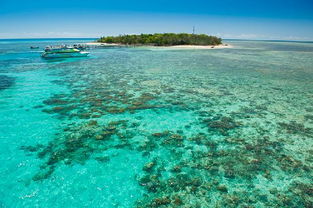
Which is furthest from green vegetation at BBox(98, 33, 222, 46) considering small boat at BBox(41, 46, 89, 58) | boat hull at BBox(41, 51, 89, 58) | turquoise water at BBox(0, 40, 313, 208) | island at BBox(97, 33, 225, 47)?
turquoise water at BBox(0, 40, 313, 208)

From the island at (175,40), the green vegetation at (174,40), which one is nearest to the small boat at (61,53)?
the green vegetation at (174,40)

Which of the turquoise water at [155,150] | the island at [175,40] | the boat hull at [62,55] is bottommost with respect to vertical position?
the turquoise water at [155,150]

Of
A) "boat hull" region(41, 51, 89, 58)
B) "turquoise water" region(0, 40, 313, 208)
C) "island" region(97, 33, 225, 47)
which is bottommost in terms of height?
"turquoise water" region(0, 40, 313, 208)

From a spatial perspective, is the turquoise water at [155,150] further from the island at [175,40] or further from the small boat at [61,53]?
the island at [175,40]

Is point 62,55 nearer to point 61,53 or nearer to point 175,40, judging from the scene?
point 61,53

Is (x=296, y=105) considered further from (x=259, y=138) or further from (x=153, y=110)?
(x=153, y=110)

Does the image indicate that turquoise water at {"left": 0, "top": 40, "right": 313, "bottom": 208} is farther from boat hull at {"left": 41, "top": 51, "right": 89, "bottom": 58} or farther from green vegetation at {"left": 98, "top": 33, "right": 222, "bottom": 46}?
green vegetation at {"left": 98, "top": 33, "right": 222, "bottom": 46}

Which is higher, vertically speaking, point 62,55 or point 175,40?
point 175,40

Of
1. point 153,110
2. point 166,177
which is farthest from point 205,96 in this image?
point 166,177

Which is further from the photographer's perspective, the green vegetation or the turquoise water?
the green vegetation

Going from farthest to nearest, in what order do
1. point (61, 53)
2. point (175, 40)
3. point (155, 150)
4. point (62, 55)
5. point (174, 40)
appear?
1. point (175, 40)
2. point (174, 40)
3. point (62, 55)
4. point (61, 53)
5. point (155, 150)

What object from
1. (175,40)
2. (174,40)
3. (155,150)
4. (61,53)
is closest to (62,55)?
(61,53)
